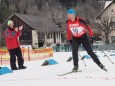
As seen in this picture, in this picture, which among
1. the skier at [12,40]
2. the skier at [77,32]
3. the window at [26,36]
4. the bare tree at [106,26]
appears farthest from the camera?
the window at [26,36]

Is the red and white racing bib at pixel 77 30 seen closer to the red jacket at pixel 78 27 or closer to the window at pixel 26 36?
the red jacket at pixel 78 27

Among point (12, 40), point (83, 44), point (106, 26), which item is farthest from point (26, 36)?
point (83, 44)

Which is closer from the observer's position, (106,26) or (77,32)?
(77,32)

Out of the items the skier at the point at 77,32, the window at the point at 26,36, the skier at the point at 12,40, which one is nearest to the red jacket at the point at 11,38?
the skier at the point at 12,40

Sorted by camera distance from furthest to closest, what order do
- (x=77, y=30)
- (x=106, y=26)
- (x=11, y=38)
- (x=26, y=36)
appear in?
(x=26, y=36), (x=106, y=26), (x=11, y=38), (x=77, y=30)

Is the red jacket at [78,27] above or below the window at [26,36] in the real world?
above

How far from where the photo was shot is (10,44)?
34.7ft

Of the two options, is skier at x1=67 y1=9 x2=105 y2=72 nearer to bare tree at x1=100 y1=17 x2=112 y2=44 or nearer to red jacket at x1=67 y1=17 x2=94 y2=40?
red jacket at x1=67 y1=17 x2=94 y2=40

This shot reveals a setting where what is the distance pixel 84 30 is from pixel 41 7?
87768mm

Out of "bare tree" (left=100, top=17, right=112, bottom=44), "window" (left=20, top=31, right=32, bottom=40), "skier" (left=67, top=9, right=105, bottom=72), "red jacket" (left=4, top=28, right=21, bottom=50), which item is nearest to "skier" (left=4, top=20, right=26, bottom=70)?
"red jacket" (left=4, top=28, right=21, bottom=50)

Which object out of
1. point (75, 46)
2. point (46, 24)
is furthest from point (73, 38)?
point (46, 24)

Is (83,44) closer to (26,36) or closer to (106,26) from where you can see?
(106,26)

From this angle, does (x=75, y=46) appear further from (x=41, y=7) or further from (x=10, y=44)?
(x=41, y=7)

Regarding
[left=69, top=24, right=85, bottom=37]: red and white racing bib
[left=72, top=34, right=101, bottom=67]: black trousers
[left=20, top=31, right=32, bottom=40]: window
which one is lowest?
[left=20, top=31, right=32, bottom=40]: window
